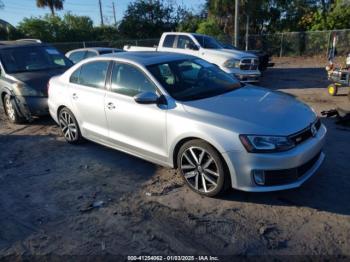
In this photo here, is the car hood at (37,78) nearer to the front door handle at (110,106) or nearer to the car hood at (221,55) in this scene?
the front door handle at (110,106)

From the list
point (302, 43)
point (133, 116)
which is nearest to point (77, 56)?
point (133, 116)

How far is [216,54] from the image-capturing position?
1123 centimetres

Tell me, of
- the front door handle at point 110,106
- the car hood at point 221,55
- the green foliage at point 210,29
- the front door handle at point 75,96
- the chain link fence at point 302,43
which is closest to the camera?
the front door handle at point 110,106

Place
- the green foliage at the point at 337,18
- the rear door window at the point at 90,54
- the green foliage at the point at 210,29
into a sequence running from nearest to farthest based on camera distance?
the rear door window at the point at 90,54
the green foliage at the point at 337,18
the green foliage at the point at 210,29

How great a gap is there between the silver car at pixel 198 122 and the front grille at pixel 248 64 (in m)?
5.91

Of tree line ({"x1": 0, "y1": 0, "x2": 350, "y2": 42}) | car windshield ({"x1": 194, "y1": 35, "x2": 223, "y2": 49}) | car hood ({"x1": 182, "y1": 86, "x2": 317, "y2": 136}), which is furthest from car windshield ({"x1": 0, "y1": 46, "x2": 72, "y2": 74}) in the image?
tree line ({"x1": 0, "y1": 0, "x2": 350, "y2": 42})

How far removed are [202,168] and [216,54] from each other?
7.83m

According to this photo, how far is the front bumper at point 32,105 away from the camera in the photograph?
7.48 metres

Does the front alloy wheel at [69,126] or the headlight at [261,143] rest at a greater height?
the headlight at [261,143]

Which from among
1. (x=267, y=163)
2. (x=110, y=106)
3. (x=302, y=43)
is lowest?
(x=302, y=43)

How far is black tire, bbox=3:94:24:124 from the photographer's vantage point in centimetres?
780

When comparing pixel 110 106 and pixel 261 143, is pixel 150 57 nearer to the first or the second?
pixel 110 106

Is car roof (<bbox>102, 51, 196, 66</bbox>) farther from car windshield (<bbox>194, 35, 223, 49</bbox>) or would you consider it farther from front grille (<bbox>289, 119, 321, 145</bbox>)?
car windshield (<bbox>194, 35, 223, 49</bbox>)

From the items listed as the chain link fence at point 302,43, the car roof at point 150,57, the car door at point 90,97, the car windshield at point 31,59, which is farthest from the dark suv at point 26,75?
the chain link fence at point 302,43
